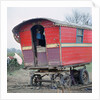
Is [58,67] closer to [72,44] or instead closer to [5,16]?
[72,44]

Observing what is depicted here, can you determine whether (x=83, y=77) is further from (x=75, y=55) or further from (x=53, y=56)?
(x=53, y=56)

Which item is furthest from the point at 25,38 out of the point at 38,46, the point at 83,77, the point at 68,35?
the point at 83,77

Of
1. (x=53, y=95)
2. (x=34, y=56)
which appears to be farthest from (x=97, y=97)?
→ (x=34, y=56)

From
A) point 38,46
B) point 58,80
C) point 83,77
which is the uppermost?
point 38,46

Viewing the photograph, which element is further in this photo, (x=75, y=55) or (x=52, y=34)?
(x=75, y=55)

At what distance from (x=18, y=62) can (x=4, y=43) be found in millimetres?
6408

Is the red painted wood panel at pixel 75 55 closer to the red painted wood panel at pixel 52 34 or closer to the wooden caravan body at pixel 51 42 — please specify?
the wooden caravan body at pixel 51 42

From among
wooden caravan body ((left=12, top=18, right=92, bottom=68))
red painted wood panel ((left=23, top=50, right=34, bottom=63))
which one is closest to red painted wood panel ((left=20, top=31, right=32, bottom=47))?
wooden caravan body ((left=12, top=18, right=92, bottom=68))

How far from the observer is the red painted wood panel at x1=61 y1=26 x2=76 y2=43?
991 centimetres

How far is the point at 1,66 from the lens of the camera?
Result: 8.70m

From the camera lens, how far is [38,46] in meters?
10.7

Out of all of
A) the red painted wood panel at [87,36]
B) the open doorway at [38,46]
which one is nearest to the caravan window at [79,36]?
the red painted wood panel at [87,36]

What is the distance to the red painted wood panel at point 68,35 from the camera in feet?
32.5

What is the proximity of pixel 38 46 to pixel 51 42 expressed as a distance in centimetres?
95
